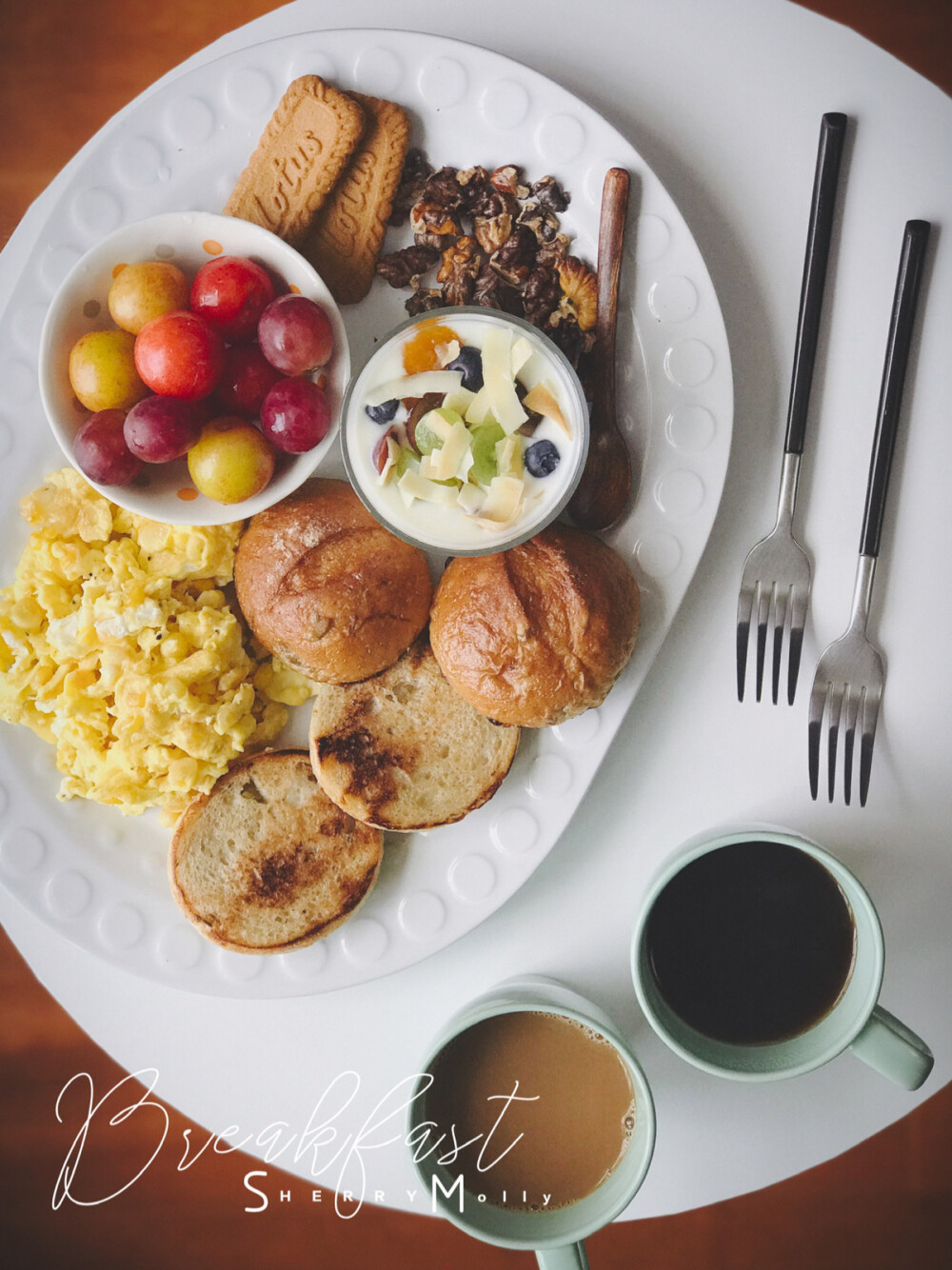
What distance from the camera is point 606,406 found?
144cm

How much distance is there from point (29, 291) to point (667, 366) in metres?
1.09

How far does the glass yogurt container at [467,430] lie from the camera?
4.23 ft

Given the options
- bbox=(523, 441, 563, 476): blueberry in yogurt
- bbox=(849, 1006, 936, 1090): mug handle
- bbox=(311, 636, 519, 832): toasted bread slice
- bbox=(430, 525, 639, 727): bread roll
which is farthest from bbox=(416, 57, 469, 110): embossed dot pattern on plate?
bbox=(849, 1006, 936, 1090): mug handle

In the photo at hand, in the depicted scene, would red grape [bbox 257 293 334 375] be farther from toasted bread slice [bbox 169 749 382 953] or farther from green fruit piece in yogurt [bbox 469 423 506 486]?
toasted bread slice [bbox 169 749 382 953]

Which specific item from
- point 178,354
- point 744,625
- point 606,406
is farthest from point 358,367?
point 744,625

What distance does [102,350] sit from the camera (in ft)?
4.42

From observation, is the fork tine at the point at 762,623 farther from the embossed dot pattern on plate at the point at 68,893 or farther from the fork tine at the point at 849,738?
the embossed dot pattern on plate at the point at 68,893

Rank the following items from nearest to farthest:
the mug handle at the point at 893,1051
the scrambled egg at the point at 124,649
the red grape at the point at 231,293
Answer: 1. the mug handle at the point at 893,1051
2. the red grape at the point at 231,293
3. the scrambled egg at the point at 124,649

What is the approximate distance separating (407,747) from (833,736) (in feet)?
2.39

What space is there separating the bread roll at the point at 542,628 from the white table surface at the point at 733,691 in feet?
0.64

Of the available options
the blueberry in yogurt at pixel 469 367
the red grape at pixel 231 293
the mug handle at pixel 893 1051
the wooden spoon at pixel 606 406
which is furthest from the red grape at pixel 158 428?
the mug handle at pixel 893 1051

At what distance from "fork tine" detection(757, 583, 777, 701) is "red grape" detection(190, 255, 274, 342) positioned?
0.95 m

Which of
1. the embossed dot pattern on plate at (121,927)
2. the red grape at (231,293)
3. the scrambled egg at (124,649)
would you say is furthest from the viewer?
the embossed dot pattern on plate at (121,927)

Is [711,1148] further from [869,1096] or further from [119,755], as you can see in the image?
[119,755]
